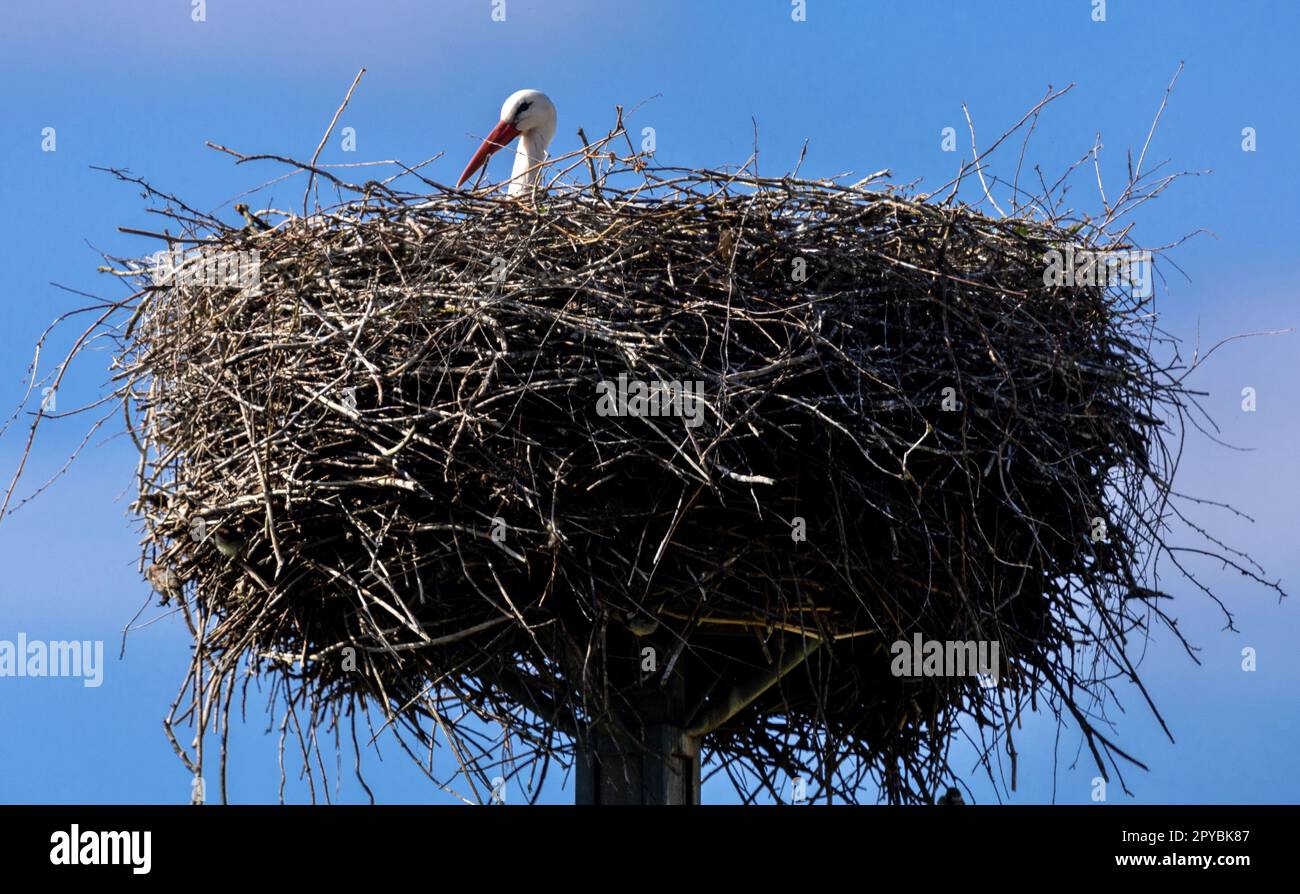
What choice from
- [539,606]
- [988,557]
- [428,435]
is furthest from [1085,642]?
[428,435]

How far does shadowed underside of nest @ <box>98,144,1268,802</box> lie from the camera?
5.23 metres

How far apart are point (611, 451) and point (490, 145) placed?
316 centimetres

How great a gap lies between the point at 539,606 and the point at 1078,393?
75.8 inches

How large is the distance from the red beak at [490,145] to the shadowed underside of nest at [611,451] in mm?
2101

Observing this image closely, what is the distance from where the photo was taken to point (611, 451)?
5.23m

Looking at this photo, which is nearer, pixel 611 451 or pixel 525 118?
pixel 611 451

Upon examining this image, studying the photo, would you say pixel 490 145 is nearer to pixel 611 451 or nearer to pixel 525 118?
pixel 525 118

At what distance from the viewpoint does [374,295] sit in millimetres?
5344

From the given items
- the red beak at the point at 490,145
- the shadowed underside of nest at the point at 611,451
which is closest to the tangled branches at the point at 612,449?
the shadowed underside of nest at the point at 611,451

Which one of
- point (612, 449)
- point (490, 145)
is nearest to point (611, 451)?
point (612, 449)

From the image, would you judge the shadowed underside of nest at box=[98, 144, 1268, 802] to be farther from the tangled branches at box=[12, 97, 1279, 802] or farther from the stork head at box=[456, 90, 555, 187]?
the stork head at box=[456, 90, 555, 187]

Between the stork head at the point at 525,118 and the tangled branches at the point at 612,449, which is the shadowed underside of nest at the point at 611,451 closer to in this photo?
the tangled branches at the point at 612,449

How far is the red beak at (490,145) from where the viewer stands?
307 inches

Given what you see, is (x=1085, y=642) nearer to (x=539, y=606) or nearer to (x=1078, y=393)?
(x=1078, y=393)
